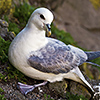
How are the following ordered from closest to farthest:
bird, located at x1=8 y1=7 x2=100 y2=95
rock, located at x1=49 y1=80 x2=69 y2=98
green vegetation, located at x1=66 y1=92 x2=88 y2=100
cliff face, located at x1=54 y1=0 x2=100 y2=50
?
1. bird, located at x1=8 y1=7 x2=100 y2=95
2. green vegetation, located at x1=66 y1=92 x2=88 y2=100
3. rock, located at x1=49 y1=80 x2=69 y2=98
4. cliff face, located at x1=54 y1=0 x2=100 y2=50

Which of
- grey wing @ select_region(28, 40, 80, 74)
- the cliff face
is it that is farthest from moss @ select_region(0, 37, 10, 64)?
the cliff face

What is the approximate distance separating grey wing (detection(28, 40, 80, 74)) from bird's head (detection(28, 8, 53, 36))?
0.41 meters

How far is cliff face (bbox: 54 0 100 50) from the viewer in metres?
9.21

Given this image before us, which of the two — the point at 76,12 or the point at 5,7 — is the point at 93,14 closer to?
the point at 76,12

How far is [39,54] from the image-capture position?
10.6 feet

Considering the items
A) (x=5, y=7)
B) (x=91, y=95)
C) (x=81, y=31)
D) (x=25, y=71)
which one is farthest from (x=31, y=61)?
(x=81, y=31)

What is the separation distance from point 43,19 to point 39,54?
0.57 m

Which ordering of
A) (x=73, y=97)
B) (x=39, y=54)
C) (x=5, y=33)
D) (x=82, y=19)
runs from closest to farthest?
(x=39, y=54), (x=73, y=97), (x=5, y=33), (x=82, y=19)

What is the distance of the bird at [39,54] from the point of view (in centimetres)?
312

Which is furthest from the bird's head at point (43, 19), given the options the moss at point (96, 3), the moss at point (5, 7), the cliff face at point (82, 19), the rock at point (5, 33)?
the moss at point (96, 3)

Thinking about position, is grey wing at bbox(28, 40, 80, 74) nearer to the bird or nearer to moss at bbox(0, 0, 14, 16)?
the bird

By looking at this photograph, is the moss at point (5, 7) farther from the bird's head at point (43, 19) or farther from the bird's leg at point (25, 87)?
the bird's leg at point (25, 87)

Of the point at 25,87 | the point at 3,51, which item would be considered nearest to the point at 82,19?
the point at 3,51

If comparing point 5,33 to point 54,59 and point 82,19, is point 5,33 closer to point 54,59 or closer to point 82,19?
point 54,59
